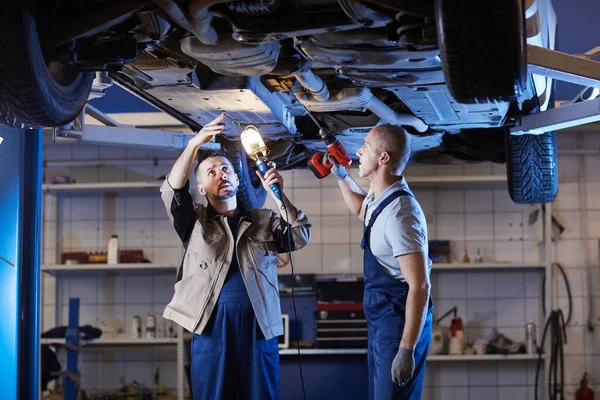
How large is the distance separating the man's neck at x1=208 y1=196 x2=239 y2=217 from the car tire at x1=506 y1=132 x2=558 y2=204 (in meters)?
1.28

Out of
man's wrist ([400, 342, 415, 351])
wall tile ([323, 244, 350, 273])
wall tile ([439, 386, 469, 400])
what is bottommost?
wall tile ([439, 386, 469, 400])

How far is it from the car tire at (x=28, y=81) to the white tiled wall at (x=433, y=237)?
4.02 meters

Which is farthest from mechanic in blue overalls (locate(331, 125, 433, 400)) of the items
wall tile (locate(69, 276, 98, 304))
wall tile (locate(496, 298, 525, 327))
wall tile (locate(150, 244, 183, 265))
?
wall tile (locate(69, 276, 98, 304))

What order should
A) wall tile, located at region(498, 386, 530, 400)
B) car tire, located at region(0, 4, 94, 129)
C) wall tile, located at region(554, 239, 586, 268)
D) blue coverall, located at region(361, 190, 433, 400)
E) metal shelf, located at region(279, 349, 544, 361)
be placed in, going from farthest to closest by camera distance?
wall tile, located at region(554, 239, 586, 268) → wall tile, located at region(498, 386, 530, 400) → metal shelf, located at region(279, 349, 544, 361) → blue coverall, located at region(361, 190, 433, 400) → car tire, located at region(0, 4, 94, 129)

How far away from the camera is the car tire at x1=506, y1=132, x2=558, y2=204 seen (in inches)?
143

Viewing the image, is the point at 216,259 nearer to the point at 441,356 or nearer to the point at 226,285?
the point at 226,285

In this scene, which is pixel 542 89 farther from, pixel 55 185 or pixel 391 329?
pixel 55 185

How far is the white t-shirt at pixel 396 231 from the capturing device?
2852mm

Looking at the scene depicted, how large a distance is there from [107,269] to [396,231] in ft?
12.9

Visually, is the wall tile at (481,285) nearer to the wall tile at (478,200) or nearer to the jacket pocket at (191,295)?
the wall tile at (478,200)

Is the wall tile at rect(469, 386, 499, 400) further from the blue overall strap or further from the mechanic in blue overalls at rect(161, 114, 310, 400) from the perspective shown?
the blue overall strap

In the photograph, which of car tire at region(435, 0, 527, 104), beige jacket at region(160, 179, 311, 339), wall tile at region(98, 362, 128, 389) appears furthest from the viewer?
wall tile at region(98, 362, 128, 389)

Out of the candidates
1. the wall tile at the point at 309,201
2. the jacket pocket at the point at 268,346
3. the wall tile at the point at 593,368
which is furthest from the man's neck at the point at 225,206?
the wall tile at the point at 593,368

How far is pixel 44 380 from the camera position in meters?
6.11
